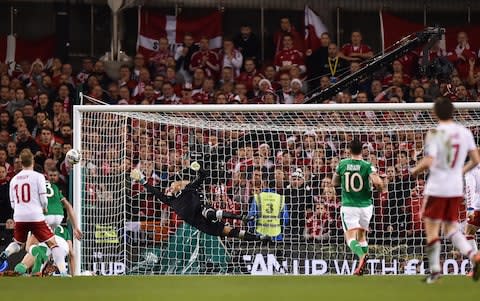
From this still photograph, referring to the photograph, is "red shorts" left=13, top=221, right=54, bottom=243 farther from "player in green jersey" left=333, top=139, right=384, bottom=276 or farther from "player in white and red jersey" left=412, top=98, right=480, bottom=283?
"player in white and red jersey" left=412, top=98, right=480, bottom=283

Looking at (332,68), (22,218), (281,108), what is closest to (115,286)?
(22,218)

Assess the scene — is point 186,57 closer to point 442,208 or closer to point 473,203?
A: point 473,203

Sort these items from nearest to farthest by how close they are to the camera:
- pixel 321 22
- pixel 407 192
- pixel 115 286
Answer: pixel 115 286
pixel 407 192
pixel 321 22

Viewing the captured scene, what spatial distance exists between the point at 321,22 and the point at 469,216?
7.68 m

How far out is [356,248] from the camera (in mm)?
15594

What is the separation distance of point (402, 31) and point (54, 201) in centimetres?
992

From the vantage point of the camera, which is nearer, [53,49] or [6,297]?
[6,297]

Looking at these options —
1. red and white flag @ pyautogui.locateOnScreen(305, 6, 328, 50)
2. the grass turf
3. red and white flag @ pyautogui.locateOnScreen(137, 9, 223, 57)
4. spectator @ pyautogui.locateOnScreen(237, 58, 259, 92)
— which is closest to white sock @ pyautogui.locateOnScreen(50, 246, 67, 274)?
the grass turf

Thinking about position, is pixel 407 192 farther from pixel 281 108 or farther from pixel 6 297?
pixel 6 297

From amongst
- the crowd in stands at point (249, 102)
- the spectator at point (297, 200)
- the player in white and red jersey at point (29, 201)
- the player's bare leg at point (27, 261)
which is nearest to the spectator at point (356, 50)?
the crowd in stands at point (249, 102)

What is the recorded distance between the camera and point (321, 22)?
24.2m

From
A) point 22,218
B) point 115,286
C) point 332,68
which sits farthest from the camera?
point 332,68

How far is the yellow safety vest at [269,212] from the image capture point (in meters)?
18.6

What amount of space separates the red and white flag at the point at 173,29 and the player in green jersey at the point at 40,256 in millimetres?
7095
